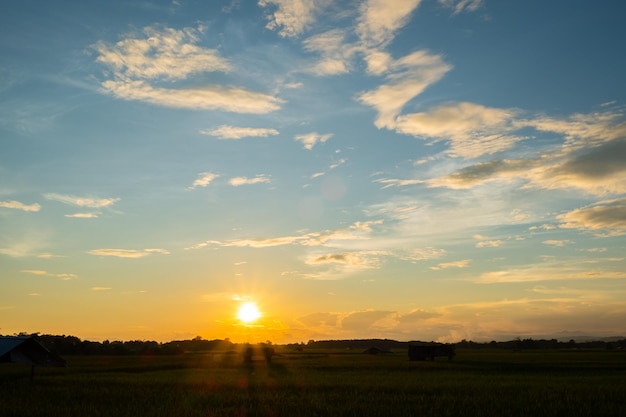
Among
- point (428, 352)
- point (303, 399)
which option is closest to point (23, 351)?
point (303, 399)

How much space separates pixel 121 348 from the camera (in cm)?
11538

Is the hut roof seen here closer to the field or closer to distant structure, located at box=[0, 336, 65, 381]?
distant structure, located at box=[0, 336, 65, 381]

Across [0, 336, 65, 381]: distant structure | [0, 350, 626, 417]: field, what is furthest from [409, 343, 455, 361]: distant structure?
[0, 336, 65, 381]: distant structure

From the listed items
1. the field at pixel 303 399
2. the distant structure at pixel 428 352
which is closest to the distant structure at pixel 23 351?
the field at pixel 303 399

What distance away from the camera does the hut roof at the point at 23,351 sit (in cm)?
3791

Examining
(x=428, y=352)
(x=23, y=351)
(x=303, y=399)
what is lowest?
(x=303, y=399)

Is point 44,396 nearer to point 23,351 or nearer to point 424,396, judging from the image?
point 23,351

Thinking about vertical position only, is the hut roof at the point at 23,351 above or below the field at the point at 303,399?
above

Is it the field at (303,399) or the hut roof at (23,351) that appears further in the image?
the hut roof at (23,351)

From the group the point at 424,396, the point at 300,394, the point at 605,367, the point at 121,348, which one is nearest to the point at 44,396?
the point at 300,394

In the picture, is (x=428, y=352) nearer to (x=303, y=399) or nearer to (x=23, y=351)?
(x=23, y=351)

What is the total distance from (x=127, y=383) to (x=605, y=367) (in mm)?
50354

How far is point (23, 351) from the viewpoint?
38.8 m

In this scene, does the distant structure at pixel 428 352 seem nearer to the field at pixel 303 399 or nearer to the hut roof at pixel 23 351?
the field at pixel 303 399
